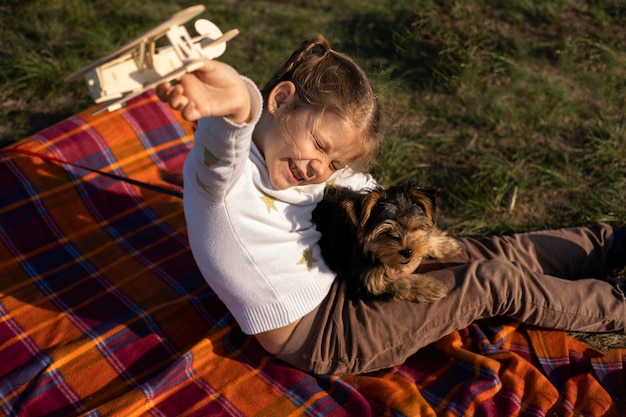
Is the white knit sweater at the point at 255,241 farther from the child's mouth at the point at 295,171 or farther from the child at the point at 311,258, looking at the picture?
the child's mouth at the point at 295,171

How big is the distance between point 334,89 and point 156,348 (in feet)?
5.86

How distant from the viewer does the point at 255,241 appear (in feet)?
9.52

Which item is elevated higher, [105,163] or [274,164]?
[274,164]

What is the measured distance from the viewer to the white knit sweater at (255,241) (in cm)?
274

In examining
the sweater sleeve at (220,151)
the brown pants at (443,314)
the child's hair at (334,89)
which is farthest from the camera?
the brown pants at (443,314)

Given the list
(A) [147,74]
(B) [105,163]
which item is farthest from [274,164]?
(B) [105,163]

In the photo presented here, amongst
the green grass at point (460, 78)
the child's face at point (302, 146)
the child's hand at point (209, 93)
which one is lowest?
the green grass at point (460, 78)

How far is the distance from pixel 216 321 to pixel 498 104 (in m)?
3.33

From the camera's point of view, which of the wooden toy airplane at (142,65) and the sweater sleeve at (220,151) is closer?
the wooden toy airplane at (142,65)

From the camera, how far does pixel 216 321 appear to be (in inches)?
146

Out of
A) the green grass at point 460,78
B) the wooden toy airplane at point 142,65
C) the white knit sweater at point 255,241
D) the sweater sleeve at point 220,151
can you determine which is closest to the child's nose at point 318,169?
the white knit sweater at point 255,241

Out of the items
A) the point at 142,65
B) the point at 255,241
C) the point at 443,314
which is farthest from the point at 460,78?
the point at 142,65

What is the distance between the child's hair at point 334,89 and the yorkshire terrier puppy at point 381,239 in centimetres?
26

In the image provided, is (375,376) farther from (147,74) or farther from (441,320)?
(147,74)
